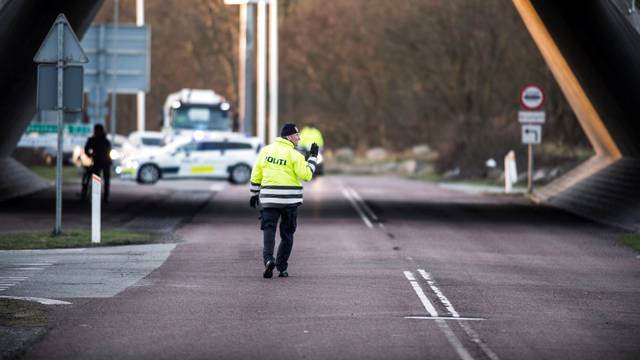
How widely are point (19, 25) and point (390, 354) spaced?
663 inches

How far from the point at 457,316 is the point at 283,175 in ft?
13.3

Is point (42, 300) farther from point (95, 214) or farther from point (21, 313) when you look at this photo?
point (95, 214)

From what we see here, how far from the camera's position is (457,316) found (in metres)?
13.3

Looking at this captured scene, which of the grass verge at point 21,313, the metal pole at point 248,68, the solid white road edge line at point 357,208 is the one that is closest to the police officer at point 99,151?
the solid white road edge line at point 357,208

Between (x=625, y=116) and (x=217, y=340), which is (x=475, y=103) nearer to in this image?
(x=625, y=116)

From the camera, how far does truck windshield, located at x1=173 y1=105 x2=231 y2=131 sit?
172 ft

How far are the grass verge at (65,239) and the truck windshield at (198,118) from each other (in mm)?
28831

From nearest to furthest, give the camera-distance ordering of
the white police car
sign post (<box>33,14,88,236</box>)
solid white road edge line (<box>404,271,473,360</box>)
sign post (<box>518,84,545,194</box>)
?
1. solid white road edge line (<box>404,271,473,360</box>)
2. sign post (<box>33,14,88,236</box>)
3. sign post (<box>518,84,545,194</box>)
4. the white police car

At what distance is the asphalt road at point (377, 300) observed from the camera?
11398mm

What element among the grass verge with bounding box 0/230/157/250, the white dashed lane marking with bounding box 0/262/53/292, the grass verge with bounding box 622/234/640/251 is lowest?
the grass verge with bounding box 622/234/640/251

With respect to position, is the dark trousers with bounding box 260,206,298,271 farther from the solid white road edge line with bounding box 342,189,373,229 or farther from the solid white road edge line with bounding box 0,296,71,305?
the solid white road edge line with bounding box 342,189,373,229

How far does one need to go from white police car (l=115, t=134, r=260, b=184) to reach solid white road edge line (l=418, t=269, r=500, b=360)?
1109 inches

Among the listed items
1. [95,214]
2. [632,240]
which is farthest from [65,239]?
[632,240]

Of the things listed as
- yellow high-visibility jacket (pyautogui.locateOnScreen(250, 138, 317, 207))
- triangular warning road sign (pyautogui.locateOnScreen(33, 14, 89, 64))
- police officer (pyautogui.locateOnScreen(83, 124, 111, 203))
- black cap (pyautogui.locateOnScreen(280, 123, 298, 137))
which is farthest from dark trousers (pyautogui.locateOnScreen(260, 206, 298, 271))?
police officer (pyautogui.locateOnScreen(83, 124, 111, 203))
